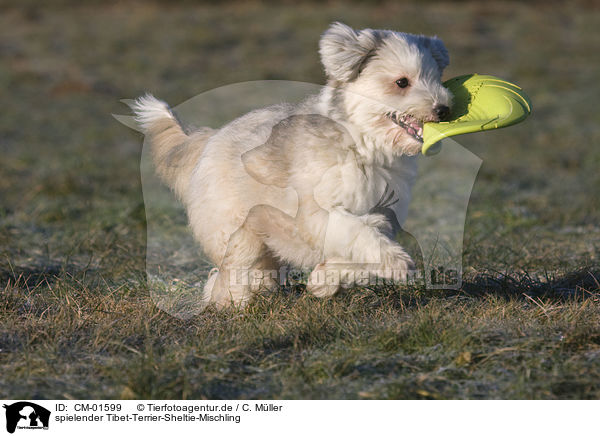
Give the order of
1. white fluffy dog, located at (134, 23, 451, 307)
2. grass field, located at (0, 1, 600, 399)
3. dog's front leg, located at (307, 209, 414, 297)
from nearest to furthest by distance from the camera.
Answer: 1. grass field, located at (0, 1, 600, 399)
2. dog's front leg, located at (307, 209, 414, 297)
3. white fluffy dog, located at (134, 23, 451, 307)

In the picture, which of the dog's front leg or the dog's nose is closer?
the dog's front leg

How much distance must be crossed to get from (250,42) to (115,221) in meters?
12.1

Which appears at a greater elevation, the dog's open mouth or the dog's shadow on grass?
the dog's open mouth

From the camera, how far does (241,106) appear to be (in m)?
13.4

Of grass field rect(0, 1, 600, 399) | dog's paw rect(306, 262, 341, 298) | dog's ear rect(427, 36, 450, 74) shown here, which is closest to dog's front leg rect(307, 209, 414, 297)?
dog's paw rect(306, 262, 341, 298)

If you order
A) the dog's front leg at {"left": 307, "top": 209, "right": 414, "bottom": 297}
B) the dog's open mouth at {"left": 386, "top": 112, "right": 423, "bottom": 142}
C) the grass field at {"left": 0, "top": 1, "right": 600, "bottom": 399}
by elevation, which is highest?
the dog's open mouth at {"left": 386, "top": 112, "right": 423, "bottom": 142}

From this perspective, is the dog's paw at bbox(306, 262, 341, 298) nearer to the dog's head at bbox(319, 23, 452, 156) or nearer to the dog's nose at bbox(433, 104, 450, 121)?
the dog's head at bbox(319, 23, 452, 156)

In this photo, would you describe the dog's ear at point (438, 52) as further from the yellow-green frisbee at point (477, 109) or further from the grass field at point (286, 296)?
the grass field at point (286, 296)

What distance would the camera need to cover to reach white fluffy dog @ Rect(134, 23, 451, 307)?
4242 mm

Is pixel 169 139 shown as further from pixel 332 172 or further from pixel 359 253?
pixel 359 253
